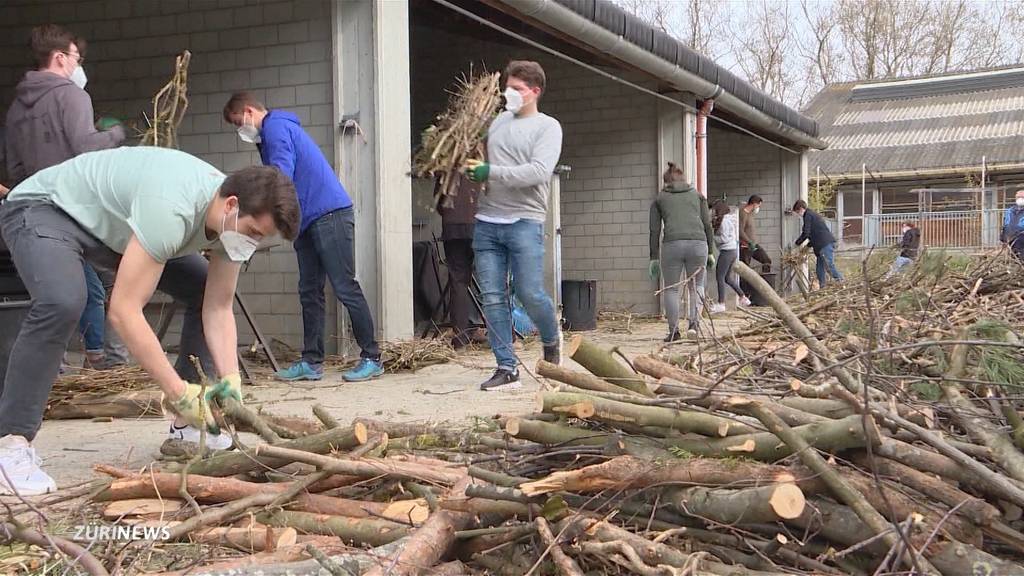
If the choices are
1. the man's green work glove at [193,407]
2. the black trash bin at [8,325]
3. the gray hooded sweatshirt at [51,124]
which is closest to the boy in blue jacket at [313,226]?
the gray hooded sweatshirt at [51,124]

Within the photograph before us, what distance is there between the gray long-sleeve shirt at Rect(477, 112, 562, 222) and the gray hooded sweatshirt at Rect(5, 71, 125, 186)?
2095 millimetres

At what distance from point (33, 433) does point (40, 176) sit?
3.20 ft

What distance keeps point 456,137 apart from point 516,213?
153 cm

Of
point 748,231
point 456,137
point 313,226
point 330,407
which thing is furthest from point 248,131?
point 748,231

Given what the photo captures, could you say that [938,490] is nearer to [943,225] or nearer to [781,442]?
[781,442]

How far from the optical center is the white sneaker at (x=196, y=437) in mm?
3773

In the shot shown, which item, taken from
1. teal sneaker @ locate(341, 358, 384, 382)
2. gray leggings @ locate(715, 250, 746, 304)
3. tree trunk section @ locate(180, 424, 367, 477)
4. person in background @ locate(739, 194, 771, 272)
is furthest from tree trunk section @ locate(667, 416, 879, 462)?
person in background @ locate(739, 194, 771, 272)

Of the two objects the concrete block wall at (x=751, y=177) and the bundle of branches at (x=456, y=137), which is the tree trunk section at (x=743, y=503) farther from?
the concrete block wall at (x=751, y=177)

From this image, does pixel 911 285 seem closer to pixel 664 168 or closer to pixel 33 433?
pixel 33 433

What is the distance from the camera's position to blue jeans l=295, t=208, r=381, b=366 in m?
6.25

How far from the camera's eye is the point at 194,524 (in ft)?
9.09

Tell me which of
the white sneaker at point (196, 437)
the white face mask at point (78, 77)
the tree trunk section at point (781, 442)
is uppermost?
the white face mask at point (78, 77)

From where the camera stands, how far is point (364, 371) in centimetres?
632

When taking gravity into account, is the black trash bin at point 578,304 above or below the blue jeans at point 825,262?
below
